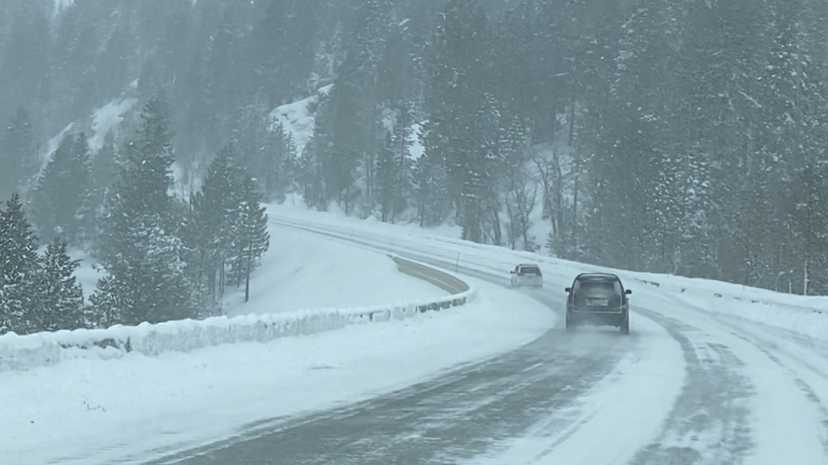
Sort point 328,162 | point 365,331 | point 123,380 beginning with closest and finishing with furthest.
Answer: point 123,380 < point 365,331 < point 328,162

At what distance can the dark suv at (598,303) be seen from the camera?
26.5 m

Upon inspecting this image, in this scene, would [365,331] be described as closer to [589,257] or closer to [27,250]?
[27,250]

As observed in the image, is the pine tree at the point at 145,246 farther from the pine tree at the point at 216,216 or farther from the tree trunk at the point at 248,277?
the tree trunk at the point at 248,277

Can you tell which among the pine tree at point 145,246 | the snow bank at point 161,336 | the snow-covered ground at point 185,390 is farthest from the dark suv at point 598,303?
the pine tree at point 145,246

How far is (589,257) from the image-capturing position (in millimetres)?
73312

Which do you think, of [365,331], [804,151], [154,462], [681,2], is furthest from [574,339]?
[681,2]

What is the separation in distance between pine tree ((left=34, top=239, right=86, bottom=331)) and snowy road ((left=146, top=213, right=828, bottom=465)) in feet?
118

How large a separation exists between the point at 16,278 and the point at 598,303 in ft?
110

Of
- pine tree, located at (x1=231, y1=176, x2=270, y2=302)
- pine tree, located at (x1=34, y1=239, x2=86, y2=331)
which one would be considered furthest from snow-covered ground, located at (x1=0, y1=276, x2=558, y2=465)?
pine tree, located at (x1=231, y1=176, x2=270, y2=302)

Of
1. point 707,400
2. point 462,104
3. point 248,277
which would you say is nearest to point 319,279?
point 248,277

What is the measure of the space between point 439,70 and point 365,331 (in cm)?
6941

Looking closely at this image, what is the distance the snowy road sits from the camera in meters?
8.70

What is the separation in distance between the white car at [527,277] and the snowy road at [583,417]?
29814 millimetres

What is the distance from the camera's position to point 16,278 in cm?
4809
